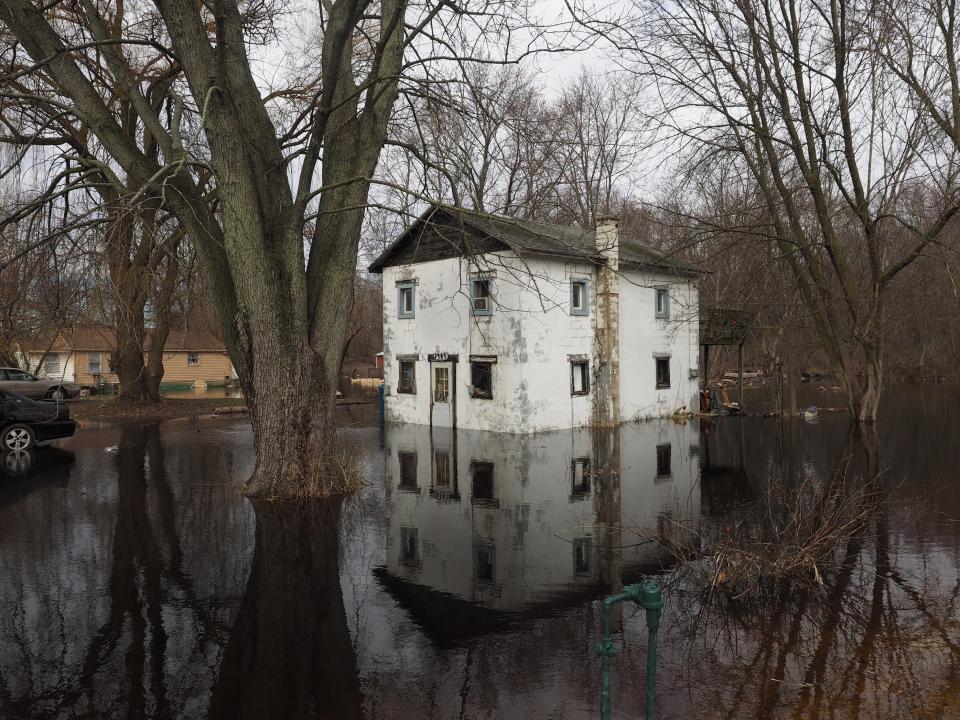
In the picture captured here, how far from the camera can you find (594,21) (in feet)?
28.1

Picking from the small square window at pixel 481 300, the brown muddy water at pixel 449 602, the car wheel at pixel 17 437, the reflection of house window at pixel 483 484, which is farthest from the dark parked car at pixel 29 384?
the reflection of house window at pixel 483 484

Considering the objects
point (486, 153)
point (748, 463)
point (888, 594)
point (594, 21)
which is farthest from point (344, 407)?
point (888, 594)

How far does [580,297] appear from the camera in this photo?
2111cm

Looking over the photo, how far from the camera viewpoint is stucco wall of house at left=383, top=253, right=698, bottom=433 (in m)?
19.5

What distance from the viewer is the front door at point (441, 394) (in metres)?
21.4

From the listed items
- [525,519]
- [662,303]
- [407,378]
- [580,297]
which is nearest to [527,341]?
[580,297]

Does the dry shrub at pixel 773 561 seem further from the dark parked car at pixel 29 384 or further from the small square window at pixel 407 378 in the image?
the dark parked car at pixel 29 384

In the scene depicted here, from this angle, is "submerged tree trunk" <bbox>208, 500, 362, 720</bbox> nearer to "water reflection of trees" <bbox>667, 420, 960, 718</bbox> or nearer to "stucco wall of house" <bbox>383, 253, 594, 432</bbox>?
"water reflection of trees" <bbox>667, 420, 960, 718</bbox>

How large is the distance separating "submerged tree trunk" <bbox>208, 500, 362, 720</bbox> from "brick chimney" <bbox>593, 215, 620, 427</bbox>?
1390 centimetres

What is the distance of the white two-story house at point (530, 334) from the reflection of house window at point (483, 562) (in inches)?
424

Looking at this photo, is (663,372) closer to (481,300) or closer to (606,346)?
(606,346)

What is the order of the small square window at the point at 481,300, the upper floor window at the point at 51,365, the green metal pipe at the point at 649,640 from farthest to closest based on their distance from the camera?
the upper floor window at the point at 51,365, the small square window at the point at 481,300, the green metal pipe at the point at 649,640

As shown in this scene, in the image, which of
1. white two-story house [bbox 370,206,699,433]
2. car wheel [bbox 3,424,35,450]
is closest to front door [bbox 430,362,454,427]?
white two-story house [bbox 370,206,699,433]

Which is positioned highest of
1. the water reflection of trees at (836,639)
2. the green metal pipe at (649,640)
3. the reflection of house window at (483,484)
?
the green metal pipe at (649,640)
